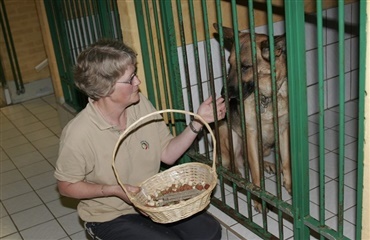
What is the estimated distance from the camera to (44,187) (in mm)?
3932

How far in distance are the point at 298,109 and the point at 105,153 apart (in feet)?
3.31

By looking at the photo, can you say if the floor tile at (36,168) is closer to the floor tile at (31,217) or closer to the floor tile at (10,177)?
the floor tile at (10,177)

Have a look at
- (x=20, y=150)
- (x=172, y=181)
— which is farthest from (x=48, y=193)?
(x=172, y=181)

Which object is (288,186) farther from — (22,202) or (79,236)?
(22,202)

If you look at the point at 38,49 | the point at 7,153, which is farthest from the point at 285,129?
the point at 38,49

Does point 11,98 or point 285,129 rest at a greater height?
point 285,129

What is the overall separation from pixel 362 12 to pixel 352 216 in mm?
1598

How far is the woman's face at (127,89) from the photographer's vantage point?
7.51 feet

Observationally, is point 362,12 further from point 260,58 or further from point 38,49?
point 38,49

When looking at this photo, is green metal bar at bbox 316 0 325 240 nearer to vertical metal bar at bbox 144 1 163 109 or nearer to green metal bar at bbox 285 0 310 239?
green metal bar at bbox 285 0 310 239

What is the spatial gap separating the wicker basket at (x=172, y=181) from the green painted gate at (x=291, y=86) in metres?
0.32

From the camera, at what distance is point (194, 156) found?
3074 millimetres

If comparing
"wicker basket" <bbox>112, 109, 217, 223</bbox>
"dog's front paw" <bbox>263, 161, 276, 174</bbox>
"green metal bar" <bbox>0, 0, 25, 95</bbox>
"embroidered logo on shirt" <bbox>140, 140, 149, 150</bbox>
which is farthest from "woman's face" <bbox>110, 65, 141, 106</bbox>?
"green metal bar" <bbox>0, 0, 25, 95</bbox>

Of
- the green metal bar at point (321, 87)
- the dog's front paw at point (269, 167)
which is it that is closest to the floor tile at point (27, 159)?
the dog's front paw at point (269, 167)
